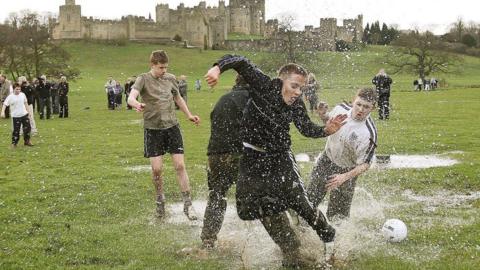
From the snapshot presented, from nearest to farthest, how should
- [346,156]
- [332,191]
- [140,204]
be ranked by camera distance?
1. [346,156]
2. [332,191]
3. [140,204]

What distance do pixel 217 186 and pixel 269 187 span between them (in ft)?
4.60

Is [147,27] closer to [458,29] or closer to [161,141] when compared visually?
[458,29]

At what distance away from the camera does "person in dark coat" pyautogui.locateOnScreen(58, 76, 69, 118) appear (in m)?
30.7

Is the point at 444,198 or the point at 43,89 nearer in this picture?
the point at 444,198

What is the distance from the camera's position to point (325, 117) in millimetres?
7859

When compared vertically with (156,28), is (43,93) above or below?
below

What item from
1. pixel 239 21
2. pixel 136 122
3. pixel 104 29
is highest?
pixel 239 21

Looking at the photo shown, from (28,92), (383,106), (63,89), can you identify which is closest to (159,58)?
(383,106)

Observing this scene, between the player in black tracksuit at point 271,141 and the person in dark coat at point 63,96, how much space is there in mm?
25809

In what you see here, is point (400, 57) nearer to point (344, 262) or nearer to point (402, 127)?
point (402, 127)

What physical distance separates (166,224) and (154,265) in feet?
6.23

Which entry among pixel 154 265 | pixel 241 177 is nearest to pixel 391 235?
pixel 241 177

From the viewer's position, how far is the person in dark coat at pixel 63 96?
30656mm

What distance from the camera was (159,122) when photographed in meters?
9.12
